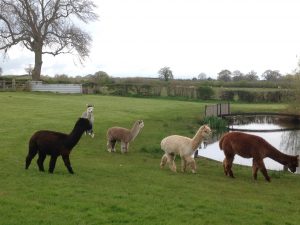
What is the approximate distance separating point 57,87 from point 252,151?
138 feet

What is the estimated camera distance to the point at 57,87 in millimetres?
52031

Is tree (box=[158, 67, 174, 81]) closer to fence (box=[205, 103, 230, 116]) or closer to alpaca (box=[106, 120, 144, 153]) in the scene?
fence (box=[205, 103, 230, 116])

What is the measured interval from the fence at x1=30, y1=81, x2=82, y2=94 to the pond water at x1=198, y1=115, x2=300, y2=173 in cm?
2200

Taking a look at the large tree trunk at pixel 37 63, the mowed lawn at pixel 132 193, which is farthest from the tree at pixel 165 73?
the mowed lawn at pixel 132 193

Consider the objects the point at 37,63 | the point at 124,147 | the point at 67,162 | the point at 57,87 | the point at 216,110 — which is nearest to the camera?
the point at 67,162

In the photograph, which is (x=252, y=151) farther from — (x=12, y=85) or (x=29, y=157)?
(x=12, y=85)

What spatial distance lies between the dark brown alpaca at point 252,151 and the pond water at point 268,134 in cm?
324

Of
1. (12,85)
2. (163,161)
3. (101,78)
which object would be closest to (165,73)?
(101,78)

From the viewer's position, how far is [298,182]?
13086 mm

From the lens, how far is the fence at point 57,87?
5135cm

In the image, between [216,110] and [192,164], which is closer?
[192,164]

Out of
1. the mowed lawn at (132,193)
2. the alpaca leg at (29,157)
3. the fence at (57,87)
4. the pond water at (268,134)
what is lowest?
the pond water at (268,134)

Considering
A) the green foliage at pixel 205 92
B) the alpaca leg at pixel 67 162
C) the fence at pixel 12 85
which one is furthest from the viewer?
the green foliage at pixel 205 92

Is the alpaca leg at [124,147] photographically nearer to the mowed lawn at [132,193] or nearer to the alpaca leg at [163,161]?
the mowed lawn at [132,193]
